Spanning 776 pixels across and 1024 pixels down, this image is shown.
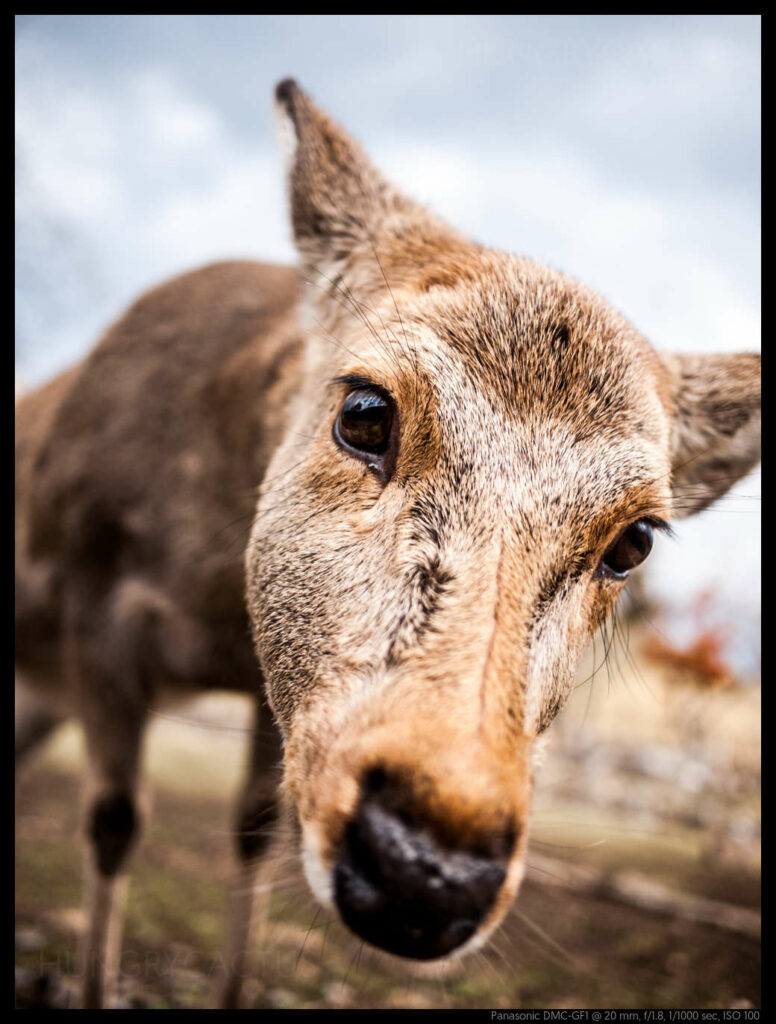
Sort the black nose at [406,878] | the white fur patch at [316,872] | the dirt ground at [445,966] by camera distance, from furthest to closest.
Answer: the dirt ground at [445,966] → the white fur patch at [316,872] → the black nose at [406,878]

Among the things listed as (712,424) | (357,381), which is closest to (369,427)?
(357,381)

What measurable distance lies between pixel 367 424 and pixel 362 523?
408 mm

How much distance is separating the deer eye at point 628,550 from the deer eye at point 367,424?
92 cm

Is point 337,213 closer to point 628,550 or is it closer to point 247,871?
point 628,550

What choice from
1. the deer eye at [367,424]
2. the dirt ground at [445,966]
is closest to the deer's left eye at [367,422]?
the deer eye at [367,424]

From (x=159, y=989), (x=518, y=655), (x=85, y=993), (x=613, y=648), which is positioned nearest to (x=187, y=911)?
(x=159, y=989)

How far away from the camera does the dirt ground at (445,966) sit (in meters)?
4.74

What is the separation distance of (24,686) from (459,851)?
5076 mm

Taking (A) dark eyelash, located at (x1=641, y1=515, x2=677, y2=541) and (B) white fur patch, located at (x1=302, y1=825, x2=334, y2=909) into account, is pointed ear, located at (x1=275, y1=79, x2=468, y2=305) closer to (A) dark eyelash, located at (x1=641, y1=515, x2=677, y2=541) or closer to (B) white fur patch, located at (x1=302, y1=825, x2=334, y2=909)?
(A) dark eyelash, located at (x1=641, y1=515, x2=677, y2=541)

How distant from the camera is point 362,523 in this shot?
2547 millimetres

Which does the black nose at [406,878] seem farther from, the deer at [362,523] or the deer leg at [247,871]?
the deer leg at [247,871]

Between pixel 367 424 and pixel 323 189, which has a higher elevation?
pixel 323 189

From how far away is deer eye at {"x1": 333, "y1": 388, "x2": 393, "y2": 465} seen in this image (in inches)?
107
